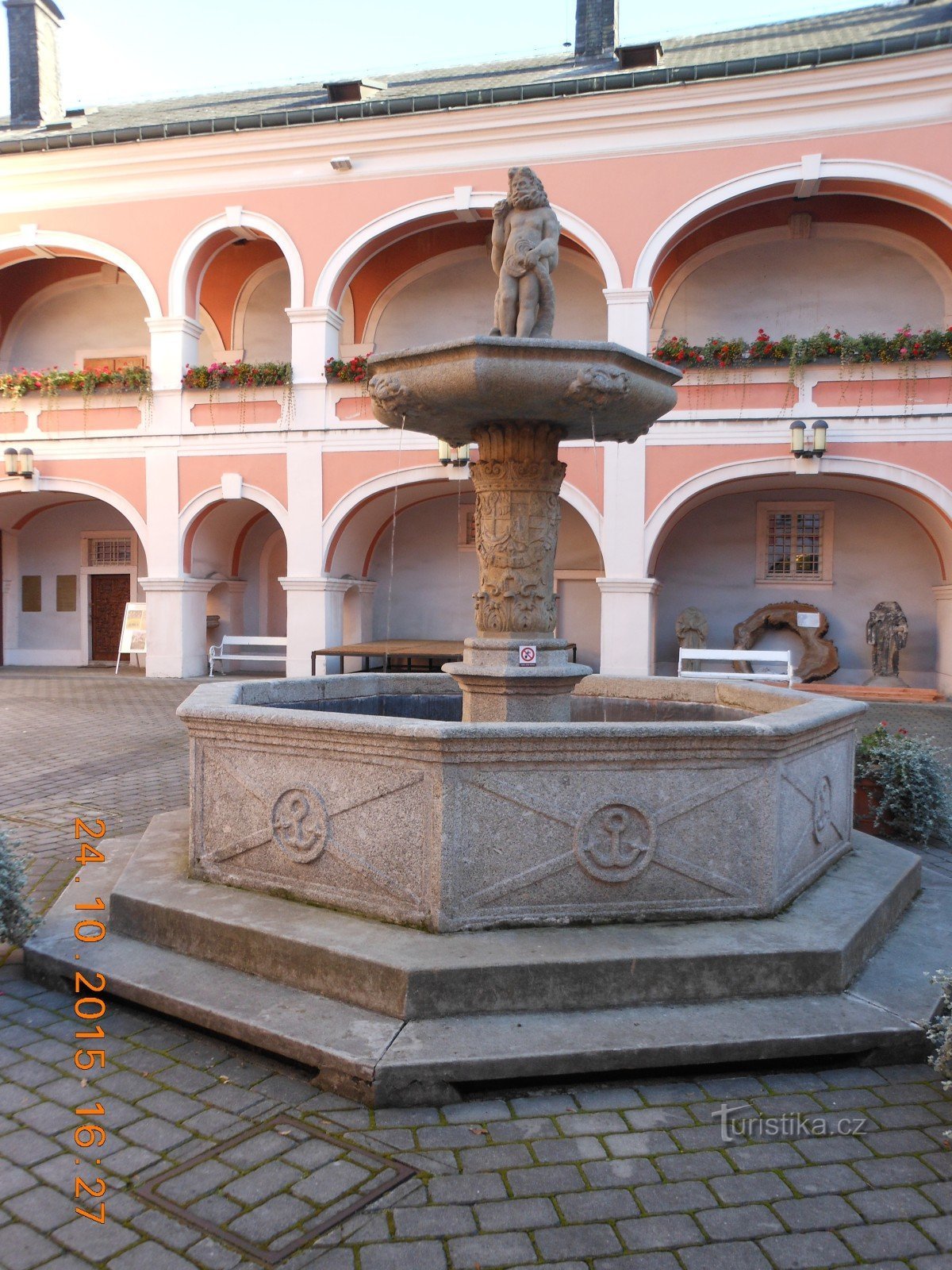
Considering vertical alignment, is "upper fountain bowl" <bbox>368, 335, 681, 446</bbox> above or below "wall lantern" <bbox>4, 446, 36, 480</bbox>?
below

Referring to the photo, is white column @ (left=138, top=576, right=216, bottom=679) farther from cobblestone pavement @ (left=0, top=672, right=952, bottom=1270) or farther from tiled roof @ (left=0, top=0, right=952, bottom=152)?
cobblestone pavement @ (left=0, top=672, right=952, bottom=1270)

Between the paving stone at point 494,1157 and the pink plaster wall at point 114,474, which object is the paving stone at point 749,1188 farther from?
the pink plaster wall at point 114,474

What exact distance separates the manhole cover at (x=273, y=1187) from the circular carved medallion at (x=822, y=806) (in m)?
2.47

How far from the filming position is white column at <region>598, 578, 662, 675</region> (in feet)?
44.5

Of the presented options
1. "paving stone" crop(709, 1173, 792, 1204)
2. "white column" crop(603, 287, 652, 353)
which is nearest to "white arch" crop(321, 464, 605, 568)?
"white column" crop(603, 287, 652, 353)

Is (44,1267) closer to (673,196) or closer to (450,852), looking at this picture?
(450,852)

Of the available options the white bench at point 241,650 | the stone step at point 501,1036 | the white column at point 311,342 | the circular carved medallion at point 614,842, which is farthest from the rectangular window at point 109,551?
the circular carved medallion at point 614,842

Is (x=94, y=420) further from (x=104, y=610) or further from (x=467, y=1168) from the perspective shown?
(x=467, y=1168)

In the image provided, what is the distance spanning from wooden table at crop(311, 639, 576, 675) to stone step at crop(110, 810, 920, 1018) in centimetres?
897

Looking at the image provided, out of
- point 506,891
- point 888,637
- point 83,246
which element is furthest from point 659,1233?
point 83,246

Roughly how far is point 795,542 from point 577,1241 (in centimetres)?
1468

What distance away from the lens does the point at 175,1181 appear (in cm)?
242

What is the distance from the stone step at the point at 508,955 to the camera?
10.1 ft

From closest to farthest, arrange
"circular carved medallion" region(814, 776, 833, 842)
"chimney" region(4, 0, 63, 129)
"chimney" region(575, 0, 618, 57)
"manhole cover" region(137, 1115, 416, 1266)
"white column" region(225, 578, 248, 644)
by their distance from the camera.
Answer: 1. "manhole cover" region(137, 1115, 416, 1266)
2. "circular carved medallion" region(814, 776, 833, 842)
3. "chimney" region(575, 0, 618, 57)
4. "white column" region(225, 578, 248, 644)
5. "chimney" region(4, 0, 63, 129)
